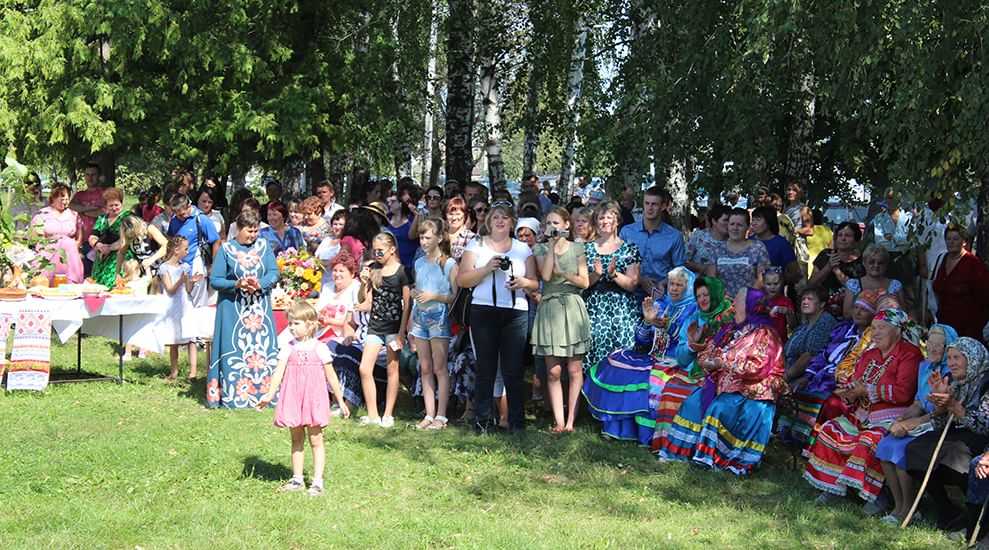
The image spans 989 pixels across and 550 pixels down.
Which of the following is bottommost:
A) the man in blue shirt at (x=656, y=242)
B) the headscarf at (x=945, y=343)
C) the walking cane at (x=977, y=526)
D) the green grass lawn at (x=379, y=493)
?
the green grass lawn at (x=379, y=493)

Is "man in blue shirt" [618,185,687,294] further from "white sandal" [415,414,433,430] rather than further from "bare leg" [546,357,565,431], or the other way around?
"white sandal" [415,414,433,430]

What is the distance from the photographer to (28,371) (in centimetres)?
1080

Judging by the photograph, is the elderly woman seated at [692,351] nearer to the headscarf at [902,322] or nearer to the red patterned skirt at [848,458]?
the red patterned skirt at [848,458]

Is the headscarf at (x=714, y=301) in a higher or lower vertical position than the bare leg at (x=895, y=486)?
higher

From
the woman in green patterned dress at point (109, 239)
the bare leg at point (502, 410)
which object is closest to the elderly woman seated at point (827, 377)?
the bare leg at point (502, 410)

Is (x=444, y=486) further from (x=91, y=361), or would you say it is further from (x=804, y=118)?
(x=804, y=118)

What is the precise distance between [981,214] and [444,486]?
4651mm

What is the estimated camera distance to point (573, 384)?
9.77m

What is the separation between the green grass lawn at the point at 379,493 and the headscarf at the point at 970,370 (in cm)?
80

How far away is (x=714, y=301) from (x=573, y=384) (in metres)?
1.34

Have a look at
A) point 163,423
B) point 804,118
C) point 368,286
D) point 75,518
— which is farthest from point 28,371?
point 804,118

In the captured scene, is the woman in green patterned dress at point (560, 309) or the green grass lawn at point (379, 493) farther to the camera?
the woman in green patterned dress at point (560, 309)

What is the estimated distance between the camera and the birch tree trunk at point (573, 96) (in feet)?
68.0

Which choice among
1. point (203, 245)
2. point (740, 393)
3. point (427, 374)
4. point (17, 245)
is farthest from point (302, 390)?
point (203, 245)
